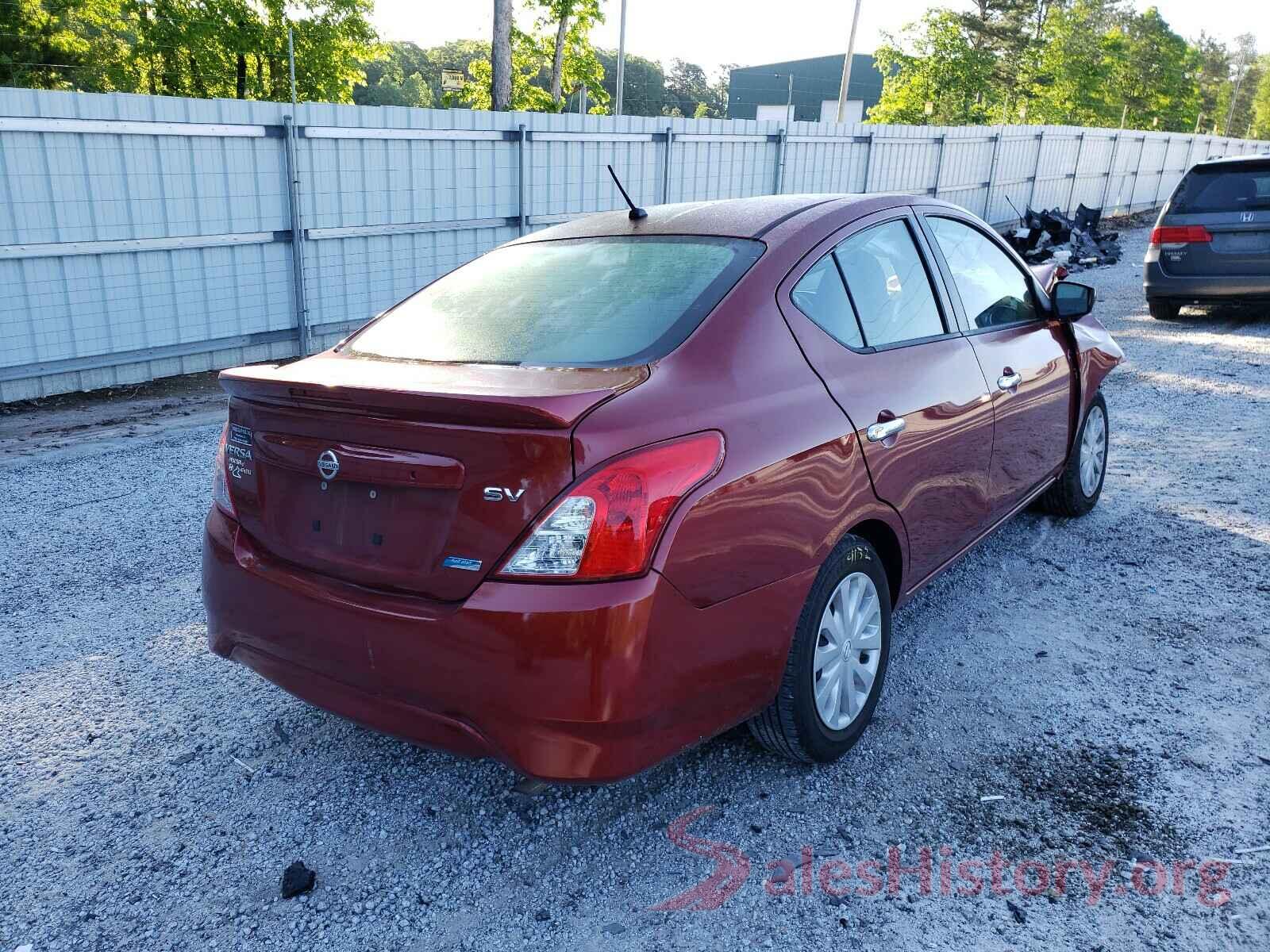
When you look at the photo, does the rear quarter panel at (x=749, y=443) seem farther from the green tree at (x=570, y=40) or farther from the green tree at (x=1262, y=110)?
the green tree at (x=1262, y=110)

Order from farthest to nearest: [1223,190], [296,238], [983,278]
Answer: [1223,190]
[296,238]
[983,278]

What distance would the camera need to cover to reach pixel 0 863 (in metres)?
2.62

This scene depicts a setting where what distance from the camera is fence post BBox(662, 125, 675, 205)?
12609 millimetres

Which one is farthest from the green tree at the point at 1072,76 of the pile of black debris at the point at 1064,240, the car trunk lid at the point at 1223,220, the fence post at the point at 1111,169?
the car trunk lid at the point at 1223,220

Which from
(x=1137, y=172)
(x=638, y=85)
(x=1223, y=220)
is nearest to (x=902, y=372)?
(x=1223, y=220)

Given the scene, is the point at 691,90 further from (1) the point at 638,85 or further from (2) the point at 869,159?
(2) the point at 869,159

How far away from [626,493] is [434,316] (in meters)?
1.28

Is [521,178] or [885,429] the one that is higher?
[521,178]

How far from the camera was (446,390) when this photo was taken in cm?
243

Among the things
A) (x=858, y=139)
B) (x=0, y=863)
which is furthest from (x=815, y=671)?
(x=858, y=139)

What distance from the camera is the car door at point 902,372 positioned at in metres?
3.00

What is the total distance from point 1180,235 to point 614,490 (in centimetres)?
1032

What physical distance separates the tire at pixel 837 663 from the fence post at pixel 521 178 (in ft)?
28.0

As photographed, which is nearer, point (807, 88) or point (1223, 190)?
point (1223, 190)
